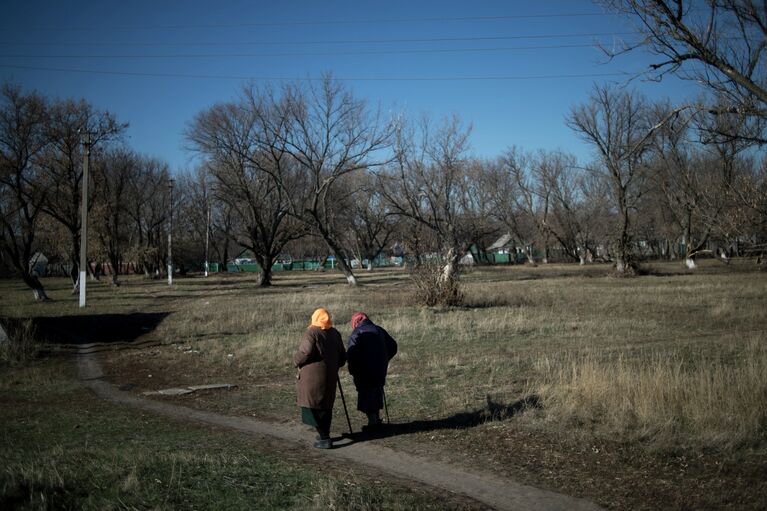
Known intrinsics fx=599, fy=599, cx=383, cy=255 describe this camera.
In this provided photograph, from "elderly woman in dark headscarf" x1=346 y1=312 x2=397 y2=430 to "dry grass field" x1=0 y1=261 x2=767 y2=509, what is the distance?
53 cm

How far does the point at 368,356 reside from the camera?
7.35m

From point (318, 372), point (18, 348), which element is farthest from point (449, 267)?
point (318, 372)

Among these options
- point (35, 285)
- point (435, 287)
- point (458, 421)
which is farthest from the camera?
point (35, 285)

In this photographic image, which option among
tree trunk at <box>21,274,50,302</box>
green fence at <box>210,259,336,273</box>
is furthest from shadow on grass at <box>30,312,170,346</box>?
green fence at <box>210,259,336,273</box>

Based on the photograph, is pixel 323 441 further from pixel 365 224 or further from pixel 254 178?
pixel 365 224

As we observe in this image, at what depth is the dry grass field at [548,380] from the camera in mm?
6055

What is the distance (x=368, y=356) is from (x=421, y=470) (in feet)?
5.30

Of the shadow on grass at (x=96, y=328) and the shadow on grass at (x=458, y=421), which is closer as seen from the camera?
the shadow on grass at (x=458, y=421)

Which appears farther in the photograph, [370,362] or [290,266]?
[290,266]

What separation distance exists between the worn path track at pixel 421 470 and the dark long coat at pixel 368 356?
2.52 ft

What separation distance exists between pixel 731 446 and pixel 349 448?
410 centimetres

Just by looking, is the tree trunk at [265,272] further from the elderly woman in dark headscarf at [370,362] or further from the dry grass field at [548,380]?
the elderly woman in dark headscarf at [370,362]

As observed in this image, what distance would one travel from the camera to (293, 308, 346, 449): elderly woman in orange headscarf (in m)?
6.76

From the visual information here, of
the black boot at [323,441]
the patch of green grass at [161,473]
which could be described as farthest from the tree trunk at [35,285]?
the black boot at [323,441]
